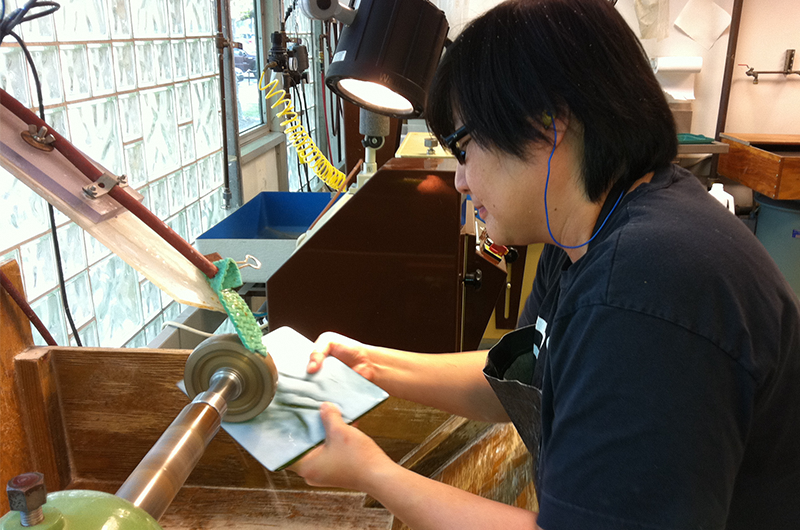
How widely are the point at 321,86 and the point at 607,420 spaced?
13.2ft

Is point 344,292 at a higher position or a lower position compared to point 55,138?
lower

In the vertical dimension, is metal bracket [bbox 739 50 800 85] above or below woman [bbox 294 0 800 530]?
above

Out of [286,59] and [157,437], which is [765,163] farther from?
[157,437]

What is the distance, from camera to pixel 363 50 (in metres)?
0.91

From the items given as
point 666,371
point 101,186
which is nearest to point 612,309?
point 666,371

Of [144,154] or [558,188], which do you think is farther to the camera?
[144,154]

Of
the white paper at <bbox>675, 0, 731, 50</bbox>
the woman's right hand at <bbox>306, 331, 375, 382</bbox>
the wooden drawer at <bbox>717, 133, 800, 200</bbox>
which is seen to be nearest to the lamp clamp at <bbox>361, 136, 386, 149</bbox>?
the woman's right hand at <bbox>306, 331, 375, 382</bbox>

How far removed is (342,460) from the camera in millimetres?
837

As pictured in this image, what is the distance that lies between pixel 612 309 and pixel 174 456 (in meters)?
0.45

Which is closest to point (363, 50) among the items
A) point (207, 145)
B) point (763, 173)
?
point (207, 145)

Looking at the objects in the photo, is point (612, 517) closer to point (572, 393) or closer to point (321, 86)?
point (572, 393)

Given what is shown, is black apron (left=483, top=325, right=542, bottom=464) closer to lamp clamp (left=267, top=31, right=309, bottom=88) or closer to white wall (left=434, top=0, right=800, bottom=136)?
lamp clamp (left=267, top=31, right=309, bottom=88)

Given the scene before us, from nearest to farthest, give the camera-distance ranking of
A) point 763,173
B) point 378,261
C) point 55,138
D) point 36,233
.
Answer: point 55,138
point 36,233
point 378,261
point 763,173

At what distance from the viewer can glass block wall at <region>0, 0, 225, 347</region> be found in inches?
52.6
